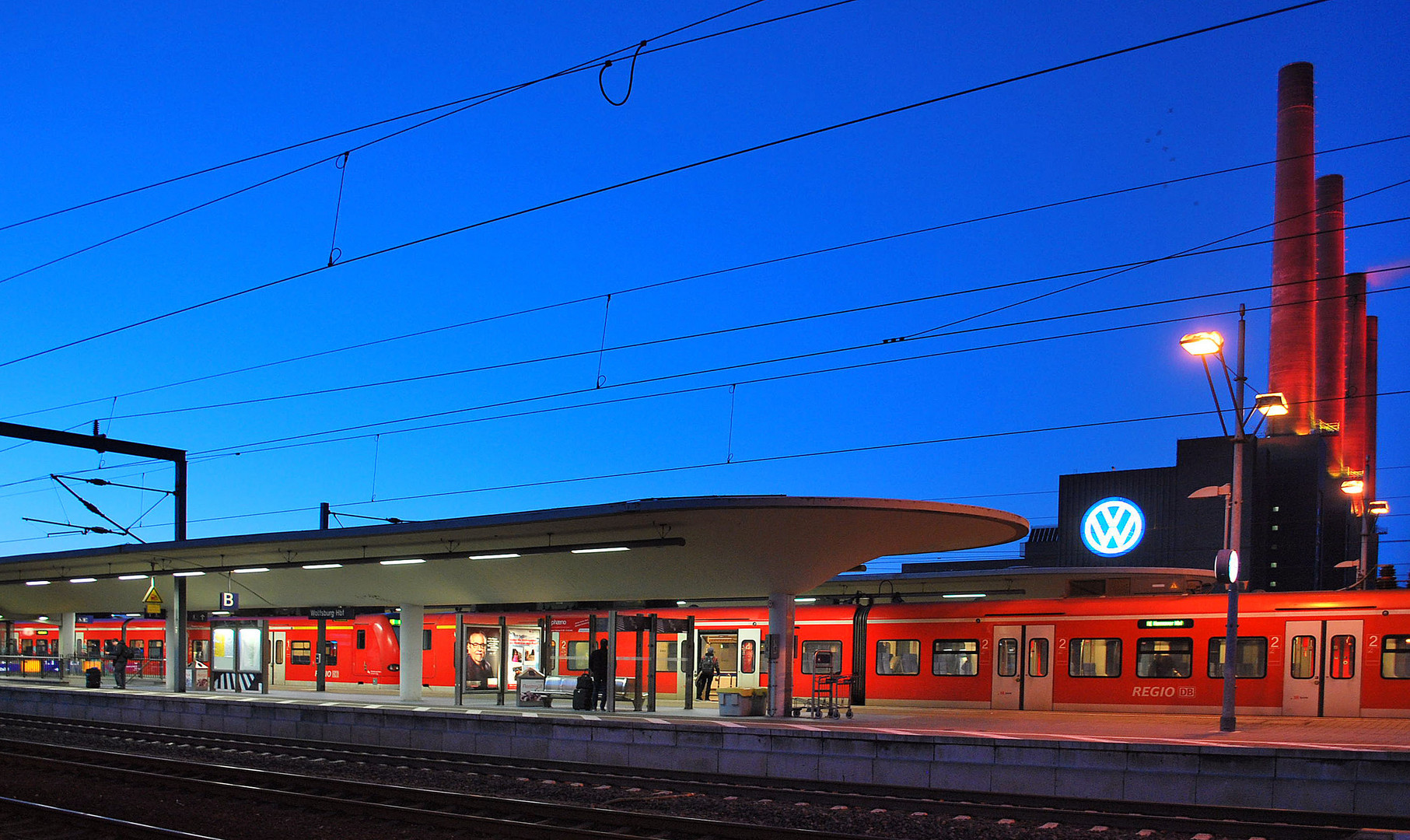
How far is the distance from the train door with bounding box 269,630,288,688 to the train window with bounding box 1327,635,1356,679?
31.0 meters

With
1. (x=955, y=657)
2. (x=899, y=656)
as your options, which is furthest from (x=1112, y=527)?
(x=955, y=657)

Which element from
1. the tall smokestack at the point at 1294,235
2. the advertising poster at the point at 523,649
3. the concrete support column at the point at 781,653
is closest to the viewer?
the concrete support column at the point at 781,653

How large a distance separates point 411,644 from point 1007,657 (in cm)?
1373

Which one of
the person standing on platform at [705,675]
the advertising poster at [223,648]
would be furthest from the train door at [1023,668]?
the advertising poster at [223,648]

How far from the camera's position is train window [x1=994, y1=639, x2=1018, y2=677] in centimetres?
2464

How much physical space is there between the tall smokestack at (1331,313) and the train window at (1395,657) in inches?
2042

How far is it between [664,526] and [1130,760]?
28.3 feet

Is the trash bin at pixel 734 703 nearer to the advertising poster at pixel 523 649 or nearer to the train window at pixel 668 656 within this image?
the advertising poster at pixel 523 649

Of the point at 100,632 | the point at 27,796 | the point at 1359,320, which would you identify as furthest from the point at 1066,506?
the point at 27,796

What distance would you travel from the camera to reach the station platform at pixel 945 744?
13.8 meters

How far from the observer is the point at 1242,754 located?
14.2 meters

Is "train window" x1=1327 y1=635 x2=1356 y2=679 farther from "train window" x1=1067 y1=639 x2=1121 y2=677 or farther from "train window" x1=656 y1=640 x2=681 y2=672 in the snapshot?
"train window" x1=656 y1=640 x2=681 y2=672

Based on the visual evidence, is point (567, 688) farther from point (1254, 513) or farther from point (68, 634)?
point (1254, 513)

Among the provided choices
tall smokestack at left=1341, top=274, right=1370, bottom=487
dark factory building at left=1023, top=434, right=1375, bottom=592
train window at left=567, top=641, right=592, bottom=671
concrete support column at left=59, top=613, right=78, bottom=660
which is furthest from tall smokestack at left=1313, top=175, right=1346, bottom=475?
concrete support column at left=59, top=613, right=78, bottom=660
